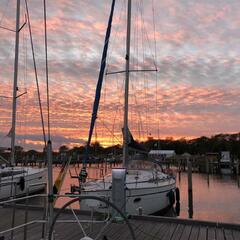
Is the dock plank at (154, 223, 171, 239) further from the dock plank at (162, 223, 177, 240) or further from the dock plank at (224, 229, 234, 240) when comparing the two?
the dock plank at (224, 229, 234, 240)

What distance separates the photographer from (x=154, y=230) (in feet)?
33.4

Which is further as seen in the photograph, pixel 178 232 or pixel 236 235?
pixel 178 232

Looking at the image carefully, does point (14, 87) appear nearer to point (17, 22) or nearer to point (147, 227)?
point (17, 22)

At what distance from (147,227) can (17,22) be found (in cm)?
2044

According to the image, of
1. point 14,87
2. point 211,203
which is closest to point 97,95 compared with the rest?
point 14,87

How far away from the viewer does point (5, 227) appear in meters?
10.8

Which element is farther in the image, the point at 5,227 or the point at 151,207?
the point at 151,207

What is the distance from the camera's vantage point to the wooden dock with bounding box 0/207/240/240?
370 inches

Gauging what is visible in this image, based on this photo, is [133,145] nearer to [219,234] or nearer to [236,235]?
[219,234]

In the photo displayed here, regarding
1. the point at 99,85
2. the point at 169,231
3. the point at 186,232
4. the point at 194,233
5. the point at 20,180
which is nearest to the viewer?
the point at 194,233

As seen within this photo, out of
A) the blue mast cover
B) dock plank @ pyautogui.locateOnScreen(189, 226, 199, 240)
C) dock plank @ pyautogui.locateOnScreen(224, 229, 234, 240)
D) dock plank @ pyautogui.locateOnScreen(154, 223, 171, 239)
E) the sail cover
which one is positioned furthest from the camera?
the sail cover

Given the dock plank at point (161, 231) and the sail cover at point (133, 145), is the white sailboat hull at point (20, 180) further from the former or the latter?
the dock plank at point (161, 231)

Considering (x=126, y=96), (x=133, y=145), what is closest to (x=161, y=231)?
(x=133, y=145)

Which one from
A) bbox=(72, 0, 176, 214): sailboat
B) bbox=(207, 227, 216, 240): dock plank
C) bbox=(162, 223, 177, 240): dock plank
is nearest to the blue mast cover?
bbox=(72, 0, 176, 214): sailboat
